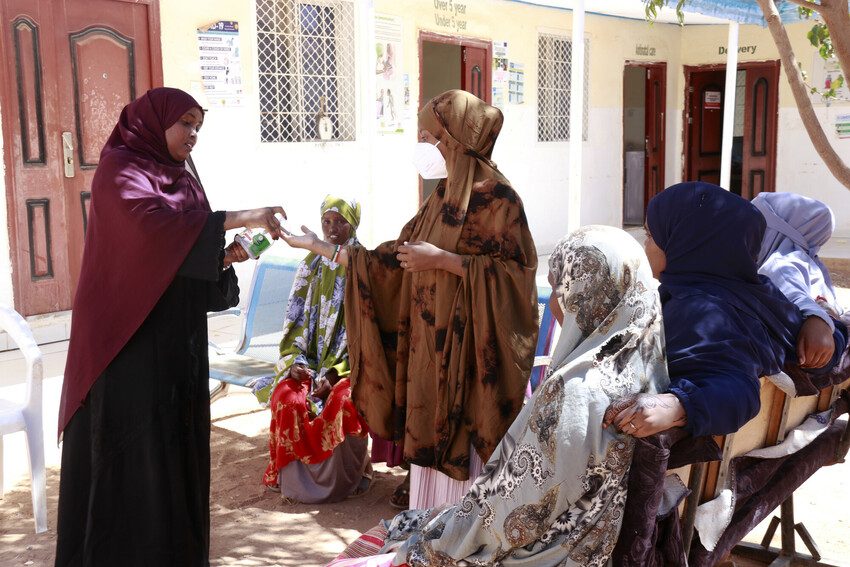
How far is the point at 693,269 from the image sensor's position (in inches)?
90.7

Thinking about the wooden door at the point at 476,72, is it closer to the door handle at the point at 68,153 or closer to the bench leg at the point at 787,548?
the door handle at the point at 68,153

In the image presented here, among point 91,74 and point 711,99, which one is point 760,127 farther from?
point 91,74

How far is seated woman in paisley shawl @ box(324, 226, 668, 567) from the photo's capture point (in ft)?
6.19

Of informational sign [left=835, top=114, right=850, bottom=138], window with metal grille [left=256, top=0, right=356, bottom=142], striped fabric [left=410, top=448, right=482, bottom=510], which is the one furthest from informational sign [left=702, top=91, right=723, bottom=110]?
striped fabric [left=410, top=448, right=482, bottom=510]

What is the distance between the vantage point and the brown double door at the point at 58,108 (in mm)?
6148

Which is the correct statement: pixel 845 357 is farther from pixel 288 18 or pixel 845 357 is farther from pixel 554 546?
pixel 288 18

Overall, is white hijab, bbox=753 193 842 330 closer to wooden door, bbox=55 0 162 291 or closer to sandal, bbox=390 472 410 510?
sandal, bbox=390 472 410 510

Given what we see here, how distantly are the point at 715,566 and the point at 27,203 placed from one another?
5228mm

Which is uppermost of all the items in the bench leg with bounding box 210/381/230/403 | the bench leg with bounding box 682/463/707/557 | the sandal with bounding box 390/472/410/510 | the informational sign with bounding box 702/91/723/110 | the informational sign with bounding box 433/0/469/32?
the informational sign with bounding box 433/0/469/32

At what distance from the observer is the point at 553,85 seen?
36.6 feet

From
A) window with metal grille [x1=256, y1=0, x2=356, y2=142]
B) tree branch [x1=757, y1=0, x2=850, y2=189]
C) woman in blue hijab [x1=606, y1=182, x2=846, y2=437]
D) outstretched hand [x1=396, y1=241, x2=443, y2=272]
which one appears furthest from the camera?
window with metal grille [x1=256, y1=0, x2=356, y2=142]

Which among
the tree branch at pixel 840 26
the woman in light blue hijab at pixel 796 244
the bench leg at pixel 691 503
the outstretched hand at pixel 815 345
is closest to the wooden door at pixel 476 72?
the woman in light blue hijab at pixel 796 244

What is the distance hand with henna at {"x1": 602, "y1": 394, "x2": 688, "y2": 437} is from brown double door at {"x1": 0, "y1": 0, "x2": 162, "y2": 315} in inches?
209

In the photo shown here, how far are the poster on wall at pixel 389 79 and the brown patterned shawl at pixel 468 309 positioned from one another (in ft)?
18.7
